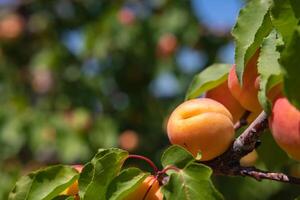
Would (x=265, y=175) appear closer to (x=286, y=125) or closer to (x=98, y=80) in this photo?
(x=286, y=125)

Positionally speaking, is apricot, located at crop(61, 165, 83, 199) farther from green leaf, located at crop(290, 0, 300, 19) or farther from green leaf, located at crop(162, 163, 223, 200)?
green leaf, located at crop(290, 0, 300, 19)

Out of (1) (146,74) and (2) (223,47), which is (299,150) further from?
(2) (223,47)

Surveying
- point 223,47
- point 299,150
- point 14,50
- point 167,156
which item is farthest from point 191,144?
point 14,50

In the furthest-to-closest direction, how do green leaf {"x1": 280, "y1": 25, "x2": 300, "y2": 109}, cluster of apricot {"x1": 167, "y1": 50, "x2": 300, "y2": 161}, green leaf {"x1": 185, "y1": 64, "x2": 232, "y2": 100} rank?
green leaf {"x1": 185, "y1": 64, "x2": 232, "y2": 100}, cluster of apricot {"x1": 167, "y1": 50, "x2": 300, "y2": 161}, green leaf {"x1": 280, "y1": 25, "x2": 300, "y2": 109}

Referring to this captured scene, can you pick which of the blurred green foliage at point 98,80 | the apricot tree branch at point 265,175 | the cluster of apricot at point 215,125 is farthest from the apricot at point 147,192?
the blurred green foliage at point 98,80

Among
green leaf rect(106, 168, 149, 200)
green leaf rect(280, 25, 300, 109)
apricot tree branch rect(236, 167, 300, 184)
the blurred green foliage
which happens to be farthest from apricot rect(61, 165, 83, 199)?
the blurred green foliage

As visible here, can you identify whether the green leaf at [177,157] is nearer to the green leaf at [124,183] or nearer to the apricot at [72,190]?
the green leaf at [124,183]
